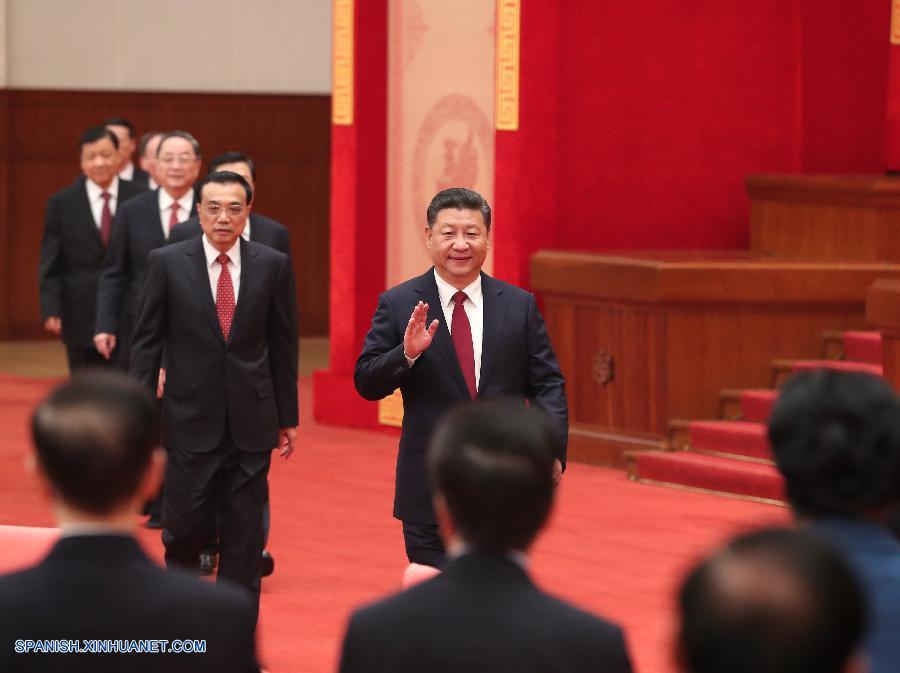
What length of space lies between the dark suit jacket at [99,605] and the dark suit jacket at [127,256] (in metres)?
4.73

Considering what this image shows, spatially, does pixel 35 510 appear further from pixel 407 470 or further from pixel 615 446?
pixel 407 470

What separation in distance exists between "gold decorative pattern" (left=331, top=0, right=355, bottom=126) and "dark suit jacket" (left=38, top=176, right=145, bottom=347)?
7.09 feet

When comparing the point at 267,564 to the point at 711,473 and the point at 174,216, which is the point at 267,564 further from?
the point at 711,473

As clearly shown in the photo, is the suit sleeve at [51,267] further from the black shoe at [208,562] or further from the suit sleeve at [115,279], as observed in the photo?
the black shoe at [208,562]

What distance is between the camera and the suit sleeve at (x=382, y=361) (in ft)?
14.2

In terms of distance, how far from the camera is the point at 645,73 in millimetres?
9297

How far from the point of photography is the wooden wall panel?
43.4 ft

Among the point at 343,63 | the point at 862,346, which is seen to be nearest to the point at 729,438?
the point at 862,346

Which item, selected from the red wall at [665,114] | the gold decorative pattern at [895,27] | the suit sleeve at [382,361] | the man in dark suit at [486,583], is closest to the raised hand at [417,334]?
the suit sleeve at [382,361]

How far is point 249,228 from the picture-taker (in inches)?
249

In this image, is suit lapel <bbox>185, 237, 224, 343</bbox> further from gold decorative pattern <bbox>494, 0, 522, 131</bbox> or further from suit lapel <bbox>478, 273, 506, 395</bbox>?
gold decorative pattern <bbox>494, 0, 522, 131</bbox>

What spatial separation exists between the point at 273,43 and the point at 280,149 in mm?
801

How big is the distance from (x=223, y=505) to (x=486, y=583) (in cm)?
344

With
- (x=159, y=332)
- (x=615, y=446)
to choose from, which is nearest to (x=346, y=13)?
(x=615, y=446)
